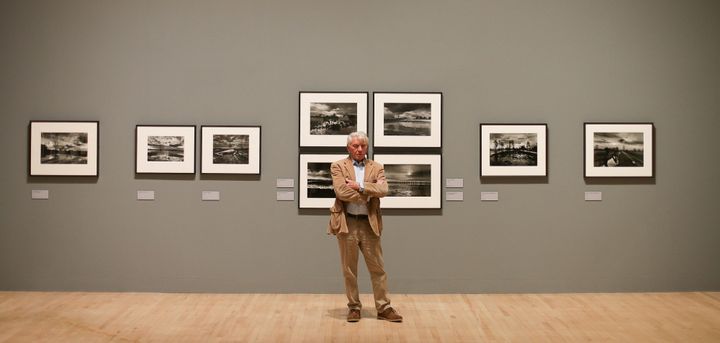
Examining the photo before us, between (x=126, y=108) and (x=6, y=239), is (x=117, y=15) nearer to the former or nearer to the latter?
(x=126, y=108)

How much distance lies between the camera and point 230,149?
8.59 m

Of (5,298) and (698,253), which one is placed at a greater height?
(698,253)

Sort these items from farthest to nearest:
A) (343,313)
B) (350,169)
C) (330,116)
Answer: (330,116), (343,313), (350,169)

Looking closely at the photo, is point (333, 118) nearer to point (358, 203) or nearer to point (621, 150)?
point (358, 203)

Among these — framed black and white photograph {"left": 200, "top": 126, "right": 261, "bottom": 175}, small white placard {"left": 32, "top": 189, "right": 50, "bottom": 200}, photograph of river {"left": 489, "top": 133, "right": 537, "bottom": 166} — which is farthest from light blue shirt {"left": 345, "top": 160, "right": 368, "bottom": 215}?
small white placard {"left": 32, "top": 189, "right": 50, "bottom": 200}

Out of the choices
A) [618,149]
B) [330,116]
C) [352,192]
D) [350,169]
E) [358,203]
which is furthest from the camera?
[618,149]

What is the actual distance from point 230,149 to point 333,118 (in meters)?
1.54

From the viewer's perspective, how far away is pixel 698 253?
8.72m

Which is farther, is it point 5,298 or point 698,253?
point 698,253

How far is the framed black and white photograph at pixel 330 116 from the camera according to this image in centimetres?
855

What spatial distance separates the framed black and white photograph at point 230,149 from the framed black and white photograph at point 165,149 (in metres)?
0.19

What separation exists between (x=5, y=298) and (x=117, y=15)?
4194 mm

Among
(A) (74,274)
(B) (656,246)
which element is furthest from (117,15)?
(B) (656,246)

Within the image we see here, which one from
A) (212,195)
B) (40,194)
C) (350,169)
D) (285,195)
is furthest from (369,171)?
(40,194)
